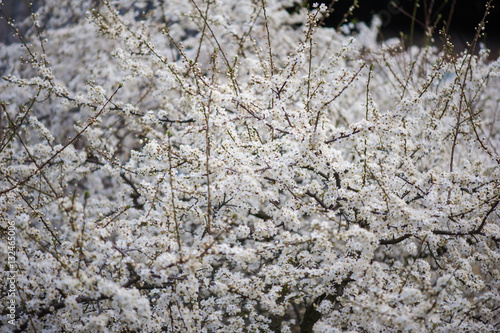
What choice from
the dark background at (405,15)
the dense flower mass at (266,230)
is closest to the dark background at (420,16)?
the dark background at (405,15)

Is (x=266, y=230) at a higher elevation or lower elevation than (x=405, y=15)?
lower

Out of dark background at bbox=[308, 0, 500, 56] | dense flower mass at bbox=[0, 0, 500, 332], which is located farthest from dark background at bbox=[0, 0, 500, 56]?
dense flower mass at bbox=[0, 0, 500, 332]

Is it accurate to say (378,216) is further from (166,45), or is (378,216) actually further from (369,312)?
(166,45)

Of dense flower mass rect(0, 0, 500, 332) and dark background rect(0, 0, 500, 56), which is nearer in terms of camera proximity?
dense flower mass rect(0, 0, 500, 332)

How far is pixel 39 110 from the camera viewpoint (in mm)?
6051

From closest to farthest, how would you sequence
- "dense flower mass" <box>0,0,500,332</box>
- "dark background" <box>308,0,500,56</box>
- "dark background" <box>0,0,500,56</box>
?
1. "dense flower mass" <box>0,0,500,332</box>
2. "dark background" <box>0,0,500,56</box>
3. "dark background" <box>308,0,500,56</box>

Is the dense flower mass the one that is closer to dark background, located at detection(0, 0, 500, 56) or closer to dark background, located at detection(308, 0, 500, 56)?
dark background, located at detection(0, 0, 500, 56)

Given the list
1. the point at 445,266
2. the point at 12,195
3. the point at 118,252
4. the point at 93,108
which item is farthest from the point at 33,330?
the point at 445,266

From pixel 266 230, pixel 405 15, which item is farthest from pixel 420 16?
pixel 266 230

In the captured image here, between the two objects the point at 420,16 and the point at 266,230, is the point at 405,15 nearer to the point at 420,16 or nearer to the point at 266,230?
the point at 420,16

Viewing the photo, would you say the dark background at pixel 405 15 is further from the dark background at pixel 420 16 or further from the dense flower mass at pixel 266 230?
the dense flower mass at pixel 266 230

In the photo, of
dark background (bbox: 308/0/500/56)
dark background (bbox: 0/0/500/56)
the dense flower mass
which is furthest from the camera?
dark background (bbox: 308/0/500/56)

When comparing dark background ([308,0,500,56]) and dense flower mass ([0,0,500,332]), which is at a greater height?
dark background ([308,0,500,56])

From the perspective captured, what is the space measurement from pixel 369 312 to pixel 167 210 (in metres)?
1.71
